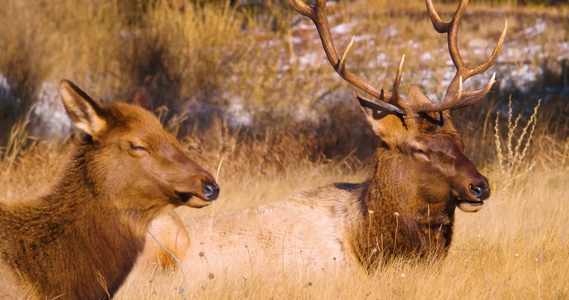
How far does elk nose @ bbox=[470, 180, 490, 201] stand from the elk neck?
30cm

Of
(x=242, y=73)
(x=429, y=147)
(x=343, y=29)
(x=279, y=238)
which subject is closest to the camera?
(x=429, y=147)

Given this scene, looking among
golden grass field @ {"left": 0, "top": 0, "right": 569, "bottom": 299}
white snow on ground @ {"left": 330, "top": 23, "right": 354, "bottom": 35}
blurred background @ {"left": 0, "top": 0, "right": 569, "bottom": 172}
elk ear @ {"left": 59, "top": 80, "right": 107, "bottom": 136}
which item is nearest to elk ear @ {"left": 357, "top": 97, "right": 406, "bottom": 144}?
golden grass field @ {"left": 0, "top": 0, "right": 569, "bottom": 299}

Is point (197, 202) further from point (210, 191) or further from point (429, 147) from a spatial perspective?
point (429, 147)

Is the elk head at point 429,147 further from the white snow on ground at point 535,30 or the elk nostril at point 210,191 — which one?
the white snow on ground at point 535,30

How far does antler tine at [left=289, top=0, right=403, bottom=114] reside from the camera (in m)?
6.16

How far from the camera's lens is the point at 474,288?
5.01 meters

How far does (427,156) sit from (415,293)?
1108mm

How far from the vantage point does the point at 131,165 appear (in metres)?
4.43

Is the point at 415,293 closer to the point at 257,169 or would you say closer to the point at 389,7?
the point at 257,169

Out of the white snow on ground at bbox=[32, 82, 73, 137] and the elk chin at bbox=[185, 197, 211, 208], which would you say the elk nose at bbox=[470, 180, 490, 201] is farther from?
the white snow on ground at bbox=[32, 82, 73, 137]

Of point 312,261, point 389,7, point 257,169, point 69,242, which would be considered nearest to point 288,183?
point 257,169

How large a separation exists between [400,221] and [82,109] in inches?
96.2

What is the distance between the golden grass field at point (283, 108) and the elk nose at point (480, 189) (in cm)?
49

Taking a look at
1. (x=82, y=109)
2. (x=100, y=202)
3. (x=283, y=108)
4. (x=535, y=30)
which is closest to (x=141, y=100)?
(x=82, y=109)
